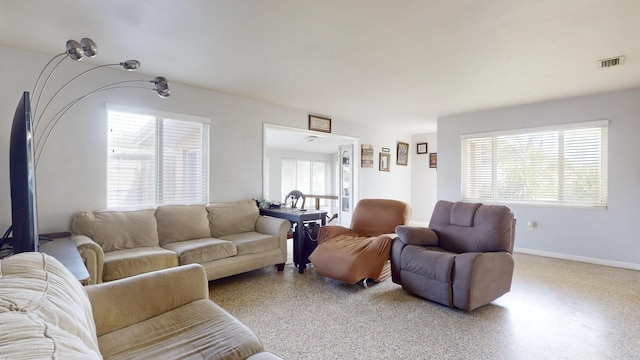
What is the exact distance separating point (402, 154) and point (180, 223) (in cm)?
543

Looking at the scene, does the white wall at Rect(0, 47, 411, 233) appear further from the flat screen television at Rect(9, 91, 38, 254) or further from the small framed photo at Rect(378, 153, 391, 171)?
the small framed photo at Rect(378, 153, 391, 171)

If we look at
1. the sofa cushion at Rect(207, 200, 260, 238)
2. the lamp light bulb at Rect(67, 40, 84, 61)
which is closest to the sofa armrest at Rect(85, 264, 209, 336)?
the lamp light bulb at Rect(67, 40, 84, 61)

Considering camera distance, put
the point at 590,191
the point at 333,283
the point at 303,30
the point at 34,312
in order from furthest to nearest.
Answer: the point at 590,191 → the point at 333,283 → the point at 303,30 → the point at 34,312

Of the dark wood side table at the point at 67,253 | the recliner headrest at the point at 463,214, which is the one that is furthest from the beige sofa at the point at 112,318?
the recliner headrest at the point at 463,214

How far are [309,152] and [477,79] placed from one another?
23.2 ft

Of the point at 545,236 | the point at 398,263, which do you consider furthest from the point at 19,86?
the point at 545,236

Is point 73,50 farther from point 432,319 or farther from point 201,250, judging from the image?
point 432,319

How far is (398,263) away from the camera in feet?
9.98

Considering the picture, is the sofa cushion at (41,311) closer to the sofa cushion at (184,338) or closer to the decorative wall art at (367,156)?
the sofa cushion at (184,338)

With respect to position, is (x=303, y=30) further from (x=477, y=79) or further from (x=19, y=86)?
(x=19, y=86)

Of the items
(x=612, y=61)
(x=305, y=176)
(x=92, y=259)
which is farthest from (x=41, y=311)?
(x=305, y=176)

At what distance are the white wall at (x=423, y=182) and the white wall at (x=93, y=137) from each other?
4.25 metres

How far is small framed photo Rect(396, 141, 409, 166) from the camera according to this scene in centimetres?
718

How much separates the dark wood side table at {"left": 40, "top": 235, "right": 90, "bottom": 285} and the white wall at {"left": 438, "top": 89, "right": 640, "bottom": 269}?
5372mm
